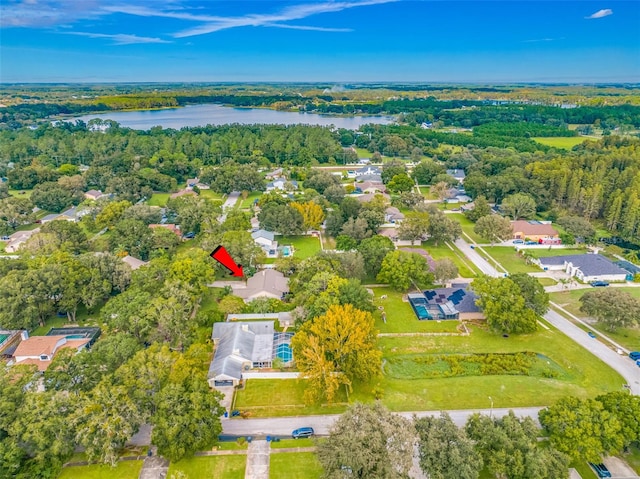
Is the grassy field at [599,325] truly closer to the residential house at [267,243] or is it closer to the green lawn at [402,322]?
the green lawn at [402,322]

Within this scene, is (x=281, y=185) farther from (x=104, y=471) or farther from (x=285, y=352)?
(x=104, y=471)

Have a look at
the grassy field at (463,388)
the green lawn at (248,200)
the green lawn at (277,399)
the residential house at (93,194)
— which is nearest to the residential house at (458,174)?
the green lawn at (248,200)

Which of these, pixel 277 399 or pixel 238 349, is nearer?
pixel 277 399

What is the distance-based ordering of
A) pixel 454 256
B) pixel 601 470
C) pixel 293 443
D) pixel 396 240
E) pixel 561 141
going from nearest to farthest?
1. pixel 601 470
2. pixel 293 443
3. pixel 454 256
4. pixel 396 240
5. pixel 561 141

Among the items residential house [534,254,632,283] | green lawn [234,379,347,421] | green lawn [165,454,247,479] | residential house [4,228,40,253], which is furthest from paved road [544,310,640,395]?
residential house [4,228,40,253]

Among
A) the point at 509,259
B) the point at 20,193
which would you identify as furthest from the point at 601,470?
the point at 20,193

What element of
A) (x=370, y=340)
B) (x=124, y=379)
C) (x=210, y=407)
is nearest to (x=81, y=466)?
(x=124, y=379)
